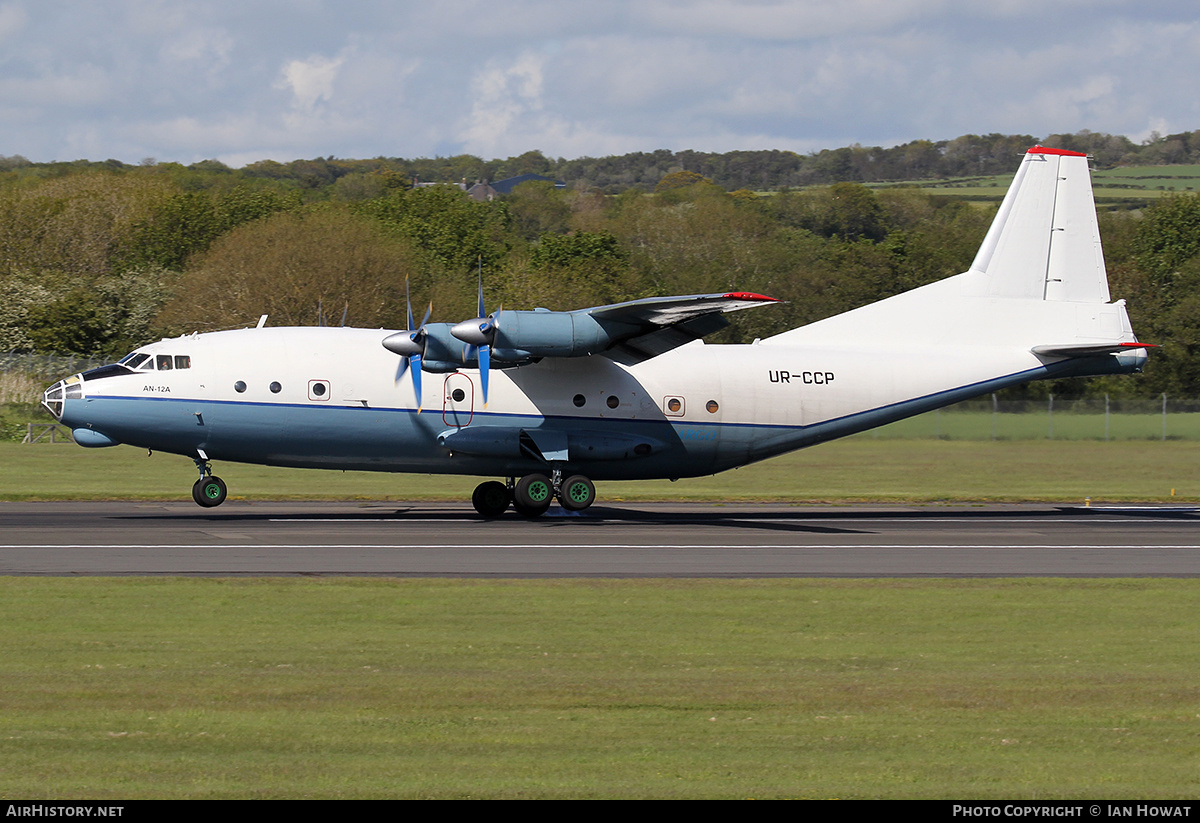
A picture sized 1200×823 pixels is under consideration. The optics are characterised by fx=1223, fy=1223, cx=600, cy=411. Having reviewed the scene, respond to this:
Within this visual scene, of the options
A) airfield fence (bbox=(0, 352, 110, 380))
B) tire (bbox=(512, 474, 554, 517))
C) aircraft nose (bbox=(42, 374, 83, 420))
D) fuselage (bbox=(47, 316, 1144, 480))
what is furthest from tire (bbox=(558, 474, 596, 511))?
airfield fence (bbox=(0, 352, 110, 380))

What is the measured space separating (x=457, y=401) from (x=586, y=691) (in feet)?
48.3

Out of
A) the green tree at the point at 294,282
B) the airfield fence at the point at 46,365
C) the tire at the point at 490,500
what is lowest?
the tire at the point at 490,500

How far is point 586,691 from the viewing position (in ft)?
32.8

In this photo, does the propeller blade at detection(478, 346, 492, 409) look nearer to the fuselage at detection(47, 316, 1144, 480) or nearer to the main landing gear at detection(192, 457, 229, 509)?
the fuselage at detection(47, 316, 1144, 480)

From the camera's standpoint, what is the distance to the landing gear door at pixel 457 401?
24.2 meters

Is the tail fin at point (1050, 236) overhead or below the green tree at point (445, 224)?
below

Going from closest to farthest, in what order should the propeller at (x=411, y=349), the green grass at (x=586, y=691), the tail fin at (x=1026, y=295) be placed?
the green grass at (x=586, y=691), the propeller at (x=411, y=349), the tail fin at (x=1026, y=295)

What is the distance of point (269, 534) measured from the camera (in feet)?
69.1

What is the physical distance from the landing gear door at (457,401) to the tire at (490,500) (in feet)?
7.25

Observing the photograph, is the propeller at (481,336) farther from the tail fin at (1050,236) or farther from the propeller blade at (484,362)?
the tail fin at (1050,236)

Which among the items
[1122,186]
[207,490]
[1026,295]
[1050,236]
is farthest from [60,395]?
[1122,186]

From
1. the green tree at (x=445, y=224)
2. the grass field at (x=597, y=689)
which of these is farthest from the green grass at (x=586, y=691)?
the green tree at (x=445, y=224)

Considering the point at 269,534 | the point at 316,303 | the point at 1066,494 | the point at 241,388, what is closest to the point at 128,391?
the point at 241,388

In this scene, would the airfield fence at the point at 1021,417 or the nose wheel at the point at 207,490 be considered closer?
the nose wheel at the point at 207,490
